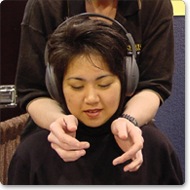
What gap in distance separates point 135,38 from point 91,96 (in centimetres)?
28

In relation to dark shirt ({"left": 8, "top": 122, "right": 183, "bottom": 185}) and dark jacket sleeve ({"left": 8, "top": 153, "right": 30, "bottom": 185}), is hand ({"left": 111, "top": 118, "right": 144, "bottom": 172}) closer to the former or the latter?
dark shirt ({"left": 8, "top": 122, "right": 183, "bottom": 185})

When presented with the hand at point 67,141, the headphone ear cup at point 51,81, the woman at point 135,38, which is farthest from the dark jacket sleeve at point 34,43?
the hand at point 67,141

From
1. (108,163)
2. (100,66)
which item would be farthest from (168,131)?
(100,66)

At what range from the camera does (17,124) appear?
36.6 inches

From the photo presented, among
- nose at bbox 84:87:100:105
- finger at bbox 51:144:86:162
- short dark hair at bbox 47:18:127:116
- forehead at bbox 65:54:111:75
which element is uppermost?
short dark hair at bbox 47:18:127:116

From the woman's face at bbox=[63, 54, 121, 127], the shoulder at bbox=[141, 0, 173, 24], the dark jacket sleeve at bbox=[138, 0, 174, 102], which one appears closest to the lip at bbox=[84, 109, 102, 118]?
the woman's face at bbox=[63, 54, 121, 127]

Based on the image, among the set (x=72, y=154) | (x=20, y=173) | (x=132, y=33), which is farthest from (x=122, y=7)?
(x=20, y=173)

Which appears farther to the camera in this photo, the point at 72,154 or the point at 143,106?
the point at 143,106

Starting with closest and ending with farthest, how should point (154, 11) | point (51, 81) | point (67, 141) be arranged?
point (67, 141) < point (51, 81) < point (154, 11)

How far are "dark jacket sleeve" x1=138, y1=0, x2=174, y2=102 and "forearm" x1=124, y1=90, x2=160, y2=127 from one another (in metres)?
0.03

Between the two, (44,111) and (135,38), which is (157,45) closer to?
(135,38)

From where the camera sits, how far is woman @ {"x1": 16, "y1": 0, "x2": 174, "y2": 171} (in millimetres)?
638

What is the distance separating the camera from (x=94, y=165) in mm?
578

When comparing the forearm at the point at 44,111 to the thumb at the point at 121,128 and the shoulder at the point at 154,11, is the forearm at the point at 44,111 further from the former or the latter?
the shoulder at the point at 154,11
